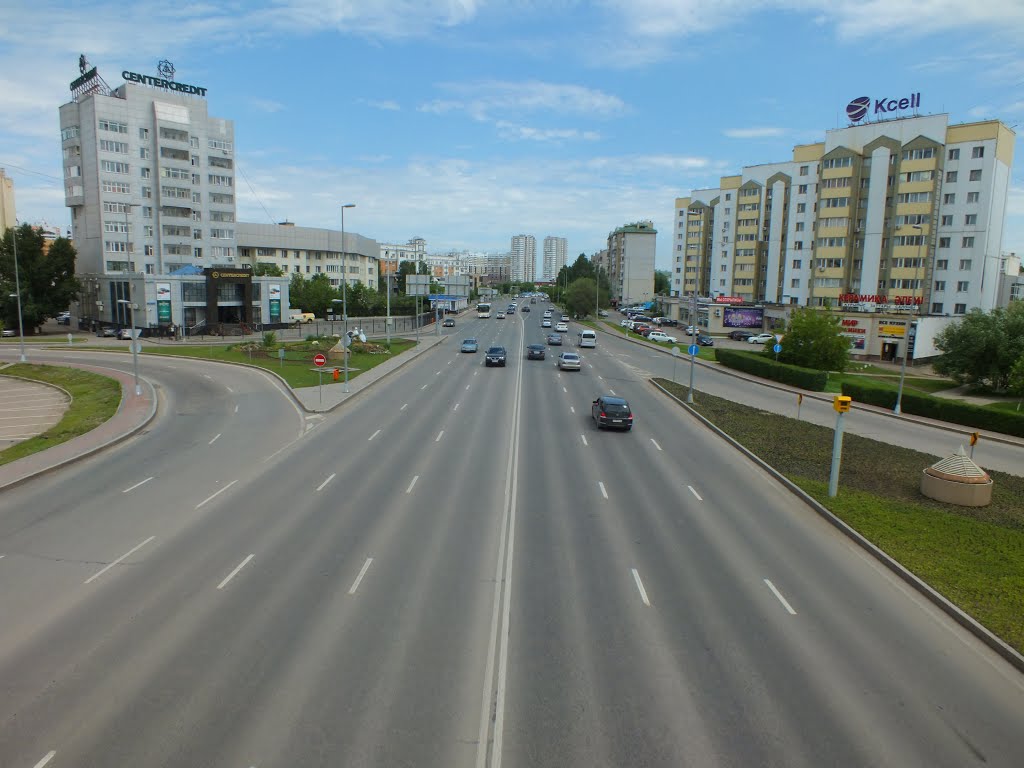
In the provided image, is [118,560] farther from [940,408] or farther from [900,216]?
[900,216]

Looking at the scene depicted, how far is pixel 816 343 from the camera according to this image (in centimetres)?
4709

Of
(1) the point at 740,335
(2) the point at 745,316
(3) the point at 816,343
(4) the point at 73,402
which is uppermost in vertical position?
(2) the point at 745,316

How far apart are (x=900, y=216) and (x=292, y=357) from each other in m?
58.8

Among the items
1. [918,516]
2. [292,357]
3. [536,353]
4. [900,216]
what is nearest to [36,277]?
[292,357]

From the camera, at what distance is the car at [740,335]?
80750 mm

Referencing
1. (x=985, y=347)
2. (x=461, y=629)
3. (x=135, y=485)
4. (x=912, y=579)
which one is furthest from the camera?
(x=985, y=347)

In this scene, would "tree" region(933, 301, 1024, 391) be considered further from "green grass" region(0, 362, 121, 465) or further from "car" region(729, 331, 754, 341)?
"green grass" region(0, 362, 121, 465)

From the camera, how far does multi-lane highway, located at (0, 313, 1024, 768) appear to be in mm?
8492

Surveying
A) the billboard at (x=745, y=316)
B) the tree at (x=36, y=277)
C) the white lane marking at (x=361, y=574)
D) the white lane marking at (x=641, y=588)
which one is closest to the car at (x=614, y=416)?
the white lane marking at (x=641, y=588)

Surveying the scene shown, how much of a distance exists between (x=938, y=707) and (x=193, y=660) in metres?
10.9

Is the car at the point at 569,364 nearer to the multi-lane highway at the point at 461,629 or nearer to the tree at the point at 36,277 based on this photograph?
the multi-lane highway at the point at 461,629

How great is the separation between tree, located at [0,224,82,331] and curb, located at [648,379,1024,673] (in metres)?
77.2

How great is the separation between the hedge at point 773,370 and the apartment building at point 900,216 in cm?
1530

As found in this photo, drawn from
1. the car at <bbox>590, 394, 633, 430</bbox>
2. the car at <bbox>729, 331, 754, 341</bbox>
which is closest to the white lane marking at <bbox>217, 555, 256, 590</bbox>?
the car at <bbox>590, 394, 633, 430</bbox>
